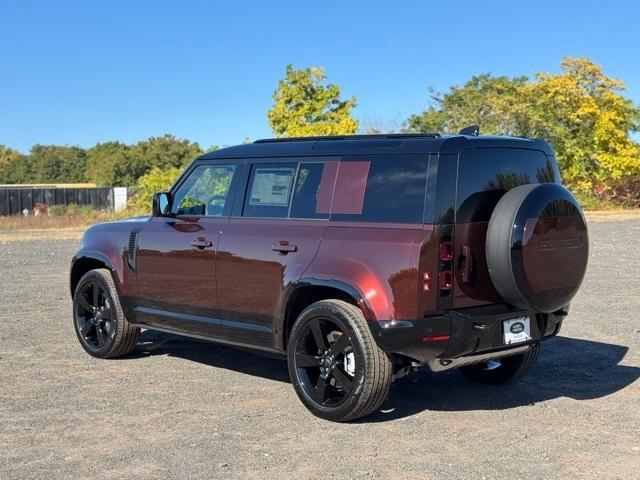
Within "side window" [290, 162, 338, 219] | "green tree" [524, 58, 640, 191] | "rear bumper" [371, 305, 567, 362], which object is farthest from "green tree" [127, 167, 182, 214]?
"rear bumper" [371, 305, 567, 362]

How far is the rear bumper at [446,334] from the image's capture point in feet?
17.2

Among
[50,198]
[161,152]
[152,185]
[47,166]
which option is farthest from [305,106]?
[47,166]

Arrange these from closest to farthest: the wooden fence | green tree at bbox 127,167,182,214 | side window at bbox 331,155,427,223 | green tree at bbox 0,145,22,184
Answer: side window at bbox 331,155,427,223
green tree at bbox 127,167,182,214
the wooden fence
green tree at bbox 0,145,22,184

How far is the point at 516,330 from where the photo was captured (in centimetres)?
564

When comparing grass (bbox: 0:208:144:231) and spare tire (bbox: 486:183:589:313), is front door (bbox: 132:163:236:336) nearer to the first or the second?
spare tire (bbox: 486:183:589:313)

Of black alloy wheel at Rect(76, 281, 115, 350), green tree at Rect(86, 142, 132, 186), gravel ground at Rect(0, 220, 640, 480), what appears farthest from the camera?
green tree at Rect(86, 142, 132, 186)

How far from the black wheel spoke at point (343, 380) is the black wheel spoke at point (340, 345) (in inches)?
4.8

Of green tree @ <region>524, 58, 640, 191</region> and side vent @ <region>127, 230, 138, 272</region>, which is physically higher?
green tree @ <region>524, 58, 640, 191</region>

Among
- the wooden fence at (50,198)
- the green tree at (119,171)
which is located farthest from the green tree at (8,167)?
the wooden fence at (50,198)

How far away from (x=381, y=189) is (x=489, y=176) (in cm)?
75

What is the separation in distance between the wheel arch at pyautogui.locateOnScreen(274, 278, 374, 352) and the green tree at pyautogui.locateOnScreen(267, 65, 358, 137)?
95.6 ft

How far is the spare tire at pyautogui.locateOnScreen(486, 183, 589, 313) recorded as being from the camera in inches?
209

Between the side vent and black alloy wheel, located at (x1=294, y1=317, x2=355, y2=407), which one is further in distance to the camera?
the side vent

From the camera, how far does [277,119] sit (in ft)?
116
